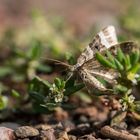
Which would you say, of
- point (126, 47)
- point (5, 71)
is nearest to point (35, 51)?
point (5, 71)

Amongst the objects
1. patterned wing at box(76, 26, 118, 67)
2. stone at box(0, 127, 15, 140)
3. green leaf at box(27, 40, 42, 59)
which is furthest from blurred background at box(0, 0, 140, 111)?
stone at box(0, 127, 15, 140)

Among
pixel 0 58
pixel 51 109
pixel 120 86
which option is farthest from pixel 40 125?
pixel 0 58

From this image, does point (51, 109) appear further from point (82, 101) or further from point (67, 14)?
point (67, 14)

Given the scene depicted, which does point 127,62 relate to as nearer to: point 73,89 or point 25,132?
point 73,89

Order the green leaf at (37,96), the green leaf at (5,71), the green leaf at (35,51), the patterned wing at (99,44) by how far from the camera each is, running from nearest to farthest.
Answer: the patterned wing at (99,44), the green leaf at (37,96), the green leaf at (35,51), the green leaf at (5,71)

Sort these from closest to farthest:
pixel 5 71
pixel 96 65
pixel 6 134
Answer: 1. pixel 6 134
2. pixel 96 65
3. pixel 5 71

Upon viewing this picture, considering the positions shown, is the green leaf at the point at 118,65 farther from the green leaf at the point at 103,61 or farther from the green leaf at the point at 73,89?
the green leaf at the point at 73,89

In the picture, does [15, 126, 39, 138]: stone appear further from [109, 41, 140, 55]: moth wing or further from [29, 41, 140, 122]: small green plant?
[109, 41, 140, 55]: moth wing

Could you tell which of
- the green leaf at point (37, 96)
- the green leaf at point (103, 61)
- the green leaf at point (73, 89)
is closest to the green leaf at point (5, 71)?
the green leaf at point (37, 96)
